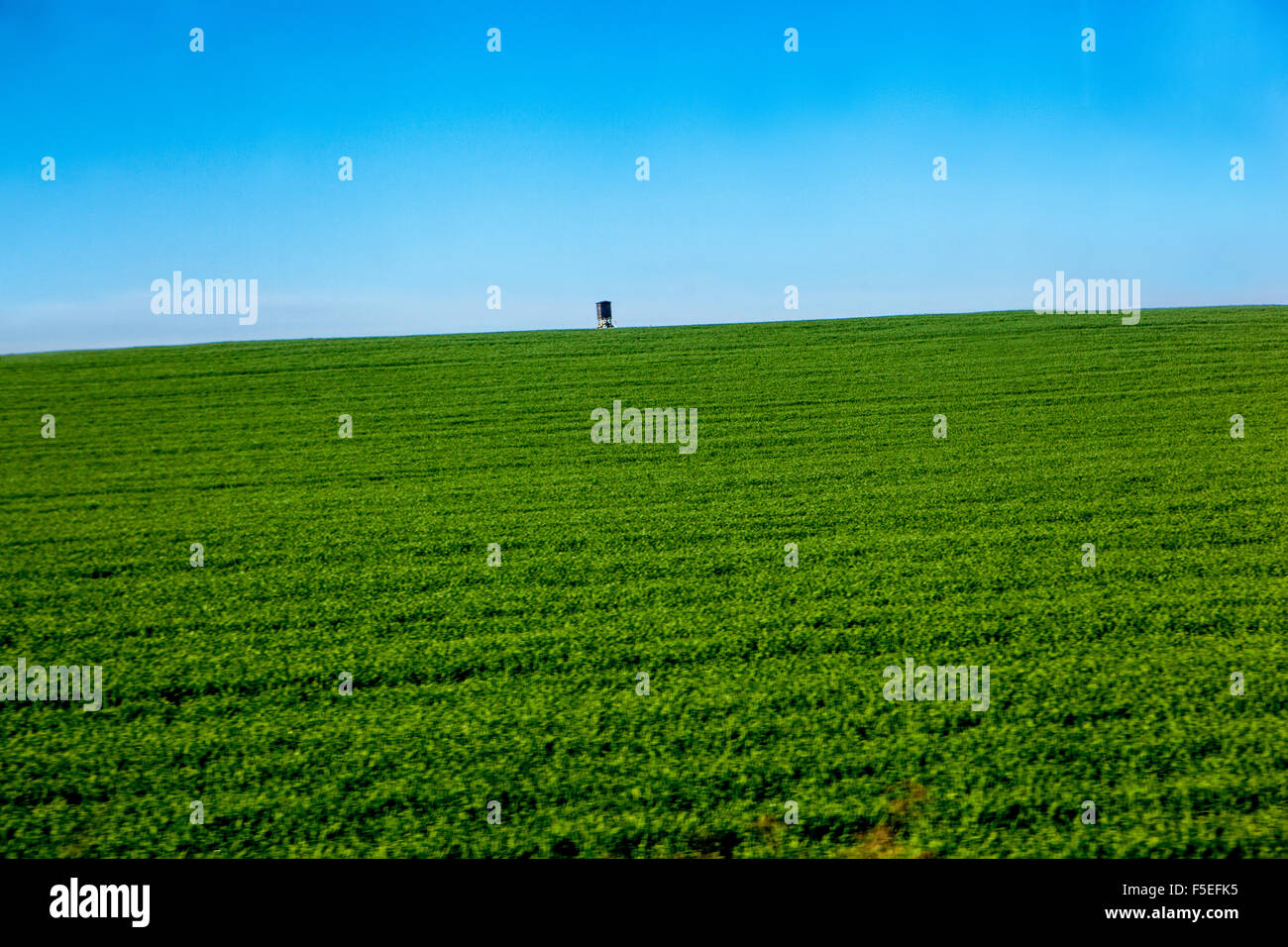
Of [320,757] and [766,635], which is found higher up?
[766,635]

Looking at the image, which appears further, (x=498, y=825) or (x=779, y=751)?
(x=779, y=751)

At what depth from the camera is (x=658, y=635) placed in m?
5.56

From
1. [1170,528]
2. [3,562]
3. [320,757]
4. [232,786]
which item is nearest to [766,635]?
[320,757]

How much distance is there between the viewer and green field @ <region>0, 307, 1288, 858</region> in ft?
12.1

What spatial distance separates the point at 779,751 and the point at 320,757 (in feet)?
8.05

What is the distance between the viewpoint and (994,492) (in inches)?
353

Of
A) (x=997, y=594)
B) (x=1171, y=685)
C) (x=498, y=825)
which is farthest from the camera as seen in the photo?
(x=997, y=594)

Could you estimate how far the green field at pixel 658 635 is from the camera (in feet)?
12.1

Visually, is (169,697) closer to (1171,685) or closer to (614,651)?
(614,651)

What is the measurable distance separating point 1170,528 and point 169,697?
8537mm

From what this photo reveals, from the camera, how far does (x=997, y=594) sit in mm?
6141
